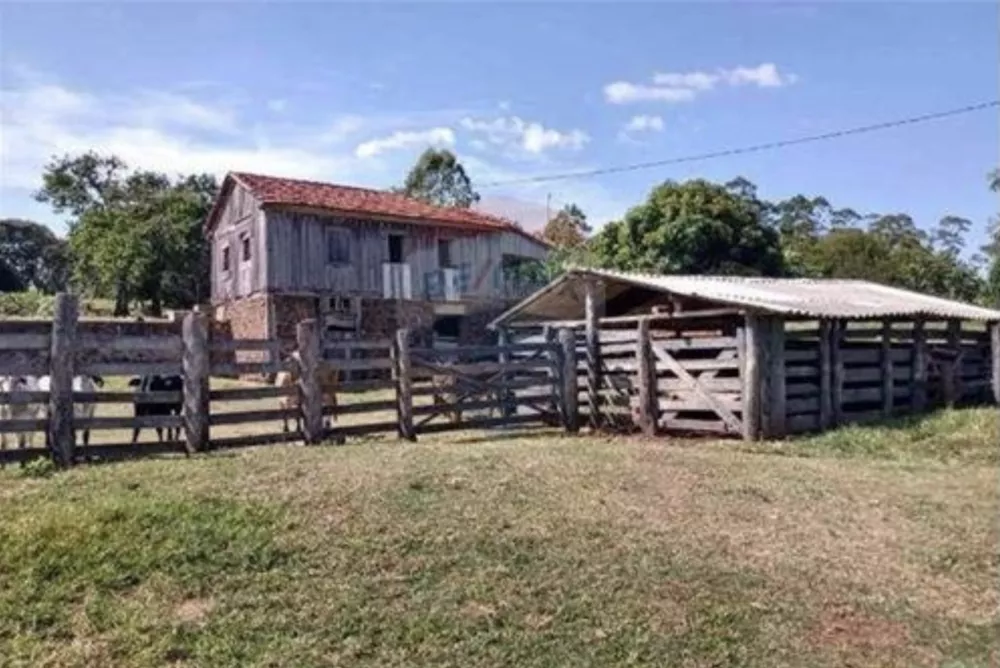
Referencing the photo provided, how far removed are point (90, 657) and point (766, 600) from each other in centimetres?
429

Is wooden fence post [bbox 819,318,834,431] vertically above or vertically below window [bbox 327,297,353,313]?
below

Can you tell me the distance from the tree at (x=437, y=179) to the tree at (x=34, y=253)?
24.9 m

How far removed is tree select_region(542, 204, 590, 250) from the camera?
5204cm

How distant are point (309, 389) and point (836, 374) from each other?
28.6 feet

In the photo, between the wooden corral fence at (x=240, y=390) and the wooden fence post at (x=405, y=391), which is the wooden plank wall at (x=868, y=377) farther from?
the wooden fence post at (x=405, y=391)

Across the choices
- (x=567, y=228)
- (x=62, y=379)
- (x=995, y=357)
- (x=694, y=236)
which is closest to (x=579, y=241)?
(x=567, y=228)

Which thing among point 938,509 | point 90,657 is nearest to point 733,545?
point 938,509

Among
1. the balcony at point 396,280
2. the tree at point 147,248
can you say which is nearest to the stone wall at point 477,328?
the balcony at point 396,280

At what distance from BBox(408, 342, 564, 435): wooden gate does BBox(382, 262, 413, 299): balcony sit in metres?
14.6

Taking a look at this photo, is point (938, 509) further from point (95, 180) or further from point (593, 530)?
point (95, 180)

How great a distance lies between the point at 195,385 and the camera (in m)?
11.0

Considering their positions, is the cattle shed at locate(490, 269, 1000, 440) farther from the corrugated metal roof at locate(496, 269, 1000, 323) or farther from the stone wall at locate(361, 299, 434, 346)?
the stone wall at locate(361, 299, 434, 346)

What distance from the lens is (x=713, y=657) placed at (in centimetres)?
568

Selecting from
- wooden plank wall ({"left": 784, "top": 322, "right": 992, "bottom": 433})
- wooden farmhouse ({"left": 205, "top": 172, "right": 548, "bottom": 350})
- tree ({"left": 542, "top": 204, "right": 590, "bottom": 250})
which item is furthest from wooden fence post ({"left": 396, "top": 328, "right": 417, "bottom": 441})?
tree ({"left": 542, "top": 204, "right": 590, "bottom": 250})
